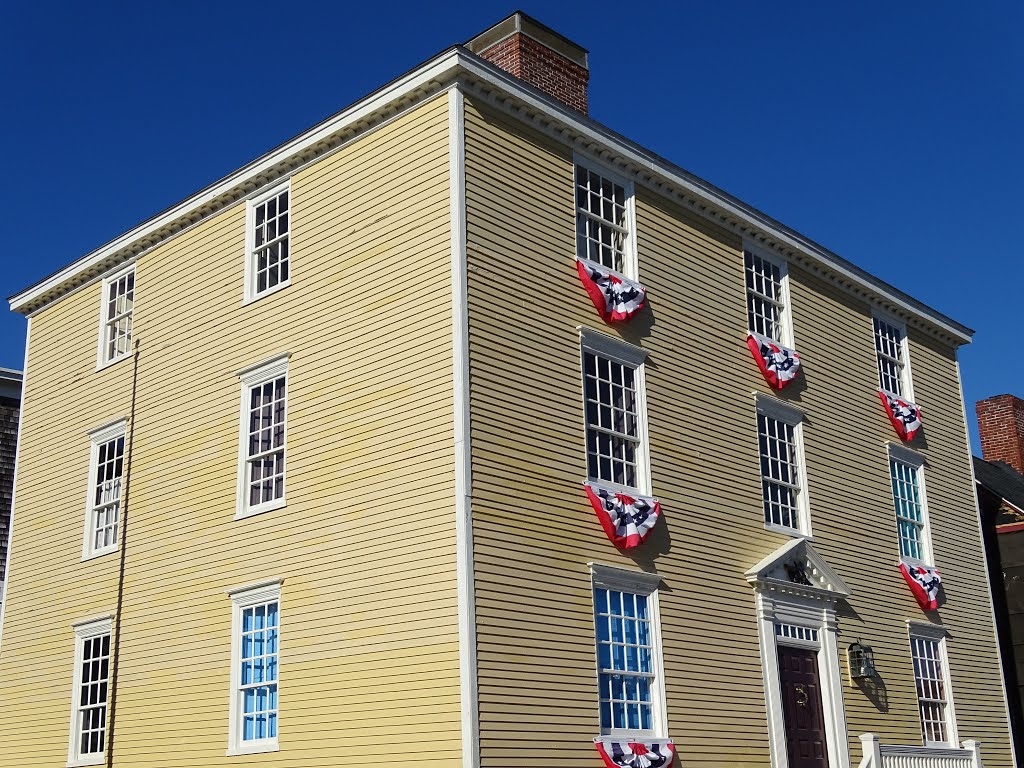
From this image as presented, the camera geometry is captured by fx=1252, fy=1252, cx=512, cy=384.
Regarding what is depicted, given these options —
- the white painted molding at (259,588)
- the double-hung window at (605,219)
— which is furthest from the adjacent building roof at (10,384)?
the double-hung window at (605,219)

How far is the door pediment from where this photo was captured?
19.2 m

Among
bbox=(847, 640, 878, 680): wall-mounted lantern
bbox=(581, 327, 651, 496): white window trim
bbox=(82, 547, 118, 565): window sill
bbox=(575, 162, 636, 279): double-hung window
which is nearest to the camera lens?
bbox=(581, 327, 651, 496): white window trim

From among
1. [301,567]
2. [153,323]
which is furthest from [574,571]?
[153,323]

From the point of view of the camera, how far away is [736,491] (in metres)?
19.4

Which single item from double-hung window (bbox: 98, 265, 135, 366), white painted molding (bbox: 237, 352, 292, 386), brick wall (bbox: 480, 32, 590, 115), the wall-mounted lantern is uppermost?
brick wall (bbox: 480, 32, 590, 115)

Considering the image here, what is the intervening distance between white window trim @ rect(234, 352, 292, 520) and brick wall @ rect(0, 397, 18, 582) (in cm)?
971

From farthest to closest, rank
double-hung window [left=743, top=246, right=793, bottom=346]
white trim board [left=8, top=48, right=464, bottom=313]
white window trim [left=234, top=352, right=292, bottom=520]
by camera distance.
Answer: double-hung window [left=743, top=246, right=793, bottom=346], white window trim [left=234, top=352, right=292, bottom=520], white trim board [left=8, top=48, right=464, bottom=313]

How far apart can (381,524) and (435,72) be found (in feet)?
19.6

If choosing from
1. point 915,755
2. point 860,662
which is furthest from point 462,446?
point 915,755

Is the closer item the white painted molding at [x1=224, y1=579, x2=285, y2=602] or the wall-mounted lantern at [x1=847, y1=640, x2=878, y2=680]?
the white painted molding at [x1=224, y1=579, x2=285, y2=602]

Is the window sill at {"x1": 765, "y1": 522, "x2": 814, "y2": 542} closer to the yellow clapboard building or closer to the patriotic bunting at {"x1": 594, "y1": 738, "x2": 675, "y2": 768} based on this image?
the yellow clapboard building

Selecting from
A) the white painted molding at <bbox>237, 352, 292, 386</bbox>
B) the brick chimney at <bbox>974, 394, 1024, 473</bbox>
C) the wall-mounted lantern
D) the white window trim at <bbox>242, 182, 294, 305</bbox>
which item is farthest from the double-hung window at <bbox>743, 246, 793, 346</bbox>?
the brick chimney at <bbox>974, 394, 1024, 473</bbox>

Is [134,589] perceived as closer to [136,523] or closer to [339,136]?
[136,523]

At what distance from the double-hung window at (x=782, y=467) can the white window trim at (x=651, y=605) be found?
3.66 metres
